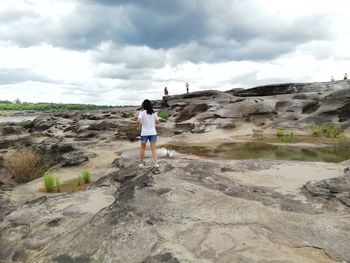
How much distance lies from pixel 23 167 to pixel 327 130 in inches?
555

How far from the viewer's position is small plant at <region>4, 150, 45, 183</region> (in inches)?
524

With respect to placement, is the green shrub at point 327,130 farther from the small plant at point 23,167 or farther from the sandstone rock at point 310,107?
the small plant at point 23,167

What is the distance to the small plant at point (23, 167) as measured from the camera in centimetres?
1331

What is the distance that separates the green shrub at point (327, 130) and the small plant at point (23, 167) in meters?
13.0

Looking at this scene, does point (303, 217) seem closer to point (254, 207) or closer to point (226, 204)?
point (254, 207)

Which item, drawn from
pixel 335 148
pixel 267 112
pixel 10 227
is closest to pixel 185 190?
pixel 10 227

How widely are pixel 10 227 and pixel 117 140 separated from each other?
1383 cm

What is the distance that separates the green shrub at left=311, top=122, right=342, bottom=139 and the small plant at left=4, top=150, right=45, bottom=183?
42.8 ft

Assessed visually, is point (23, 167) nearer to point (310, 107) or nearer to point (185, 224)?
point (185, 224)

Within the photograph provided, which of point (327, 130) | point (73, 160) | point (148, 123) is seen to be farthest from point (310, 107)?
point (148, 123)

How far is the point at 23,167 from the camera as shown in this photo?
44.1ft

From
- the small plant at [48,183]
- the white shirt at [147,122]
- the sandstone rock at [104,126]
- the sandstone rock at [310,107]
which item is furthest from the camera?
the sandstone rock at [310,107]

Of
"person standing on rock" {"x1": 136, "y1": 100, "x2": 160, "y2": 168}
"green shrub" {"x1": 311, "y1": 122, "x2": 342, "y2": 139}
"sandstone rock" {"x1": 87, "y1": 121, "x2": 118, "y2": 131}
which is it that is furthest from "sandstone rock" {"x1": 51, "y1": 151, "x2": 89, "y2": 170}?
"green shrub" {"x1": 311, "y1": 122, "x2": 342, "y2": 139}

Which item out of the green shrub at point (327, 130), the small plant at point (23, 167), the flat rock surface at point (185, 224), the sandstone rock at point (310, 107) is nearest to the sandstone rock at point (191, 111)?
the sandstone rock at point (310, 107)
